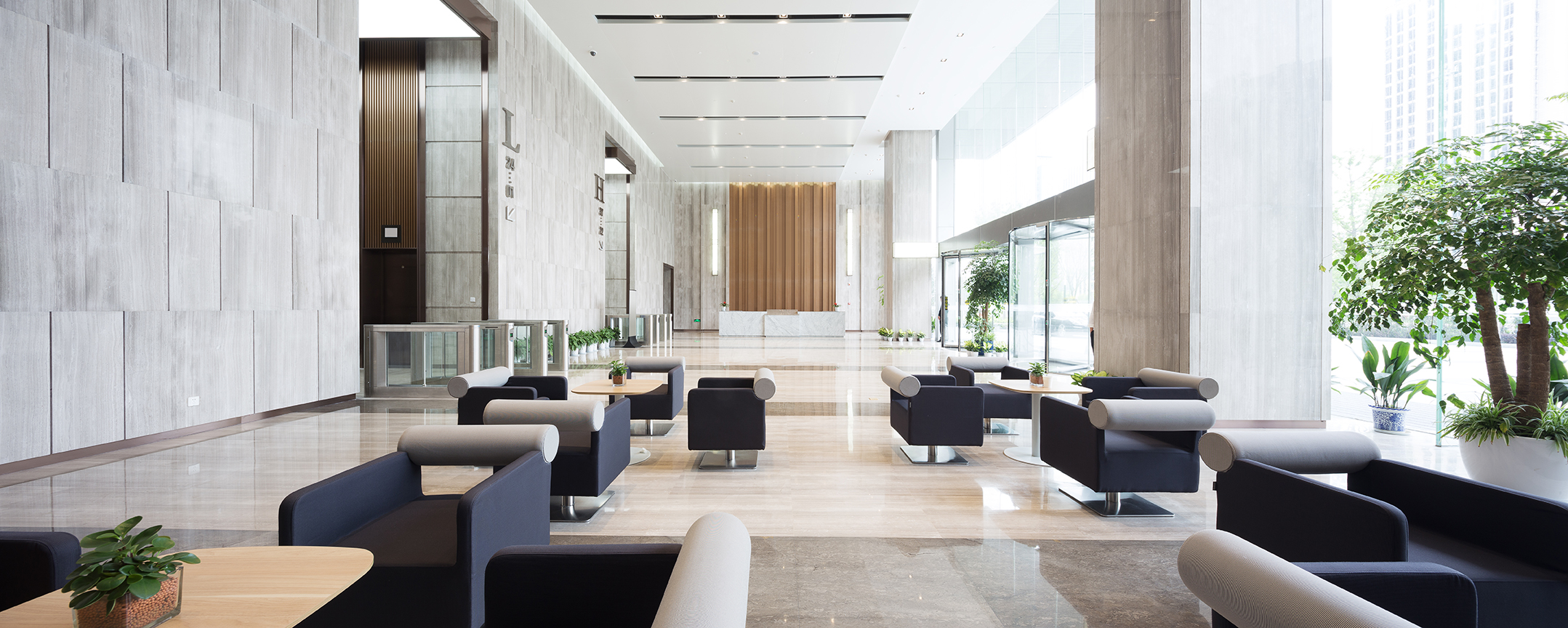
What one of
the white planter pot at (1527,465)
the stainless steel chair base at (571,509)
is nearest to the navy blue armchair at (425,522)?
the stainless steel chair base at (571,509)

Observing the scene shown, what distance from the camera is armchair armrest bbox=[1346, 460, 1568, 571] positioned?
1.96m

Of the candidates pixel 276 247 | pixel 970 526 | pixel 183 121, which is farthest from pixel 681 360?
pixel 183 121

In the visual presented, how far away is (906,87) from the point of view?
15.4m

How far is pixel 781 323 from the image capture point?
22.5 meters

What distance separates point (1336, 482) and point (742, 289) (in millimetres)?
Answer: 23437

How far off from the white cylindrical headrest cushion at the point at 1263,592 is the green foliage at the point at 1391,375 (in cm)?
650

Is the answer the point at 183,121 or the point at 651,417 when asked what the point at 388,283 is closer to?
the point at 183,121

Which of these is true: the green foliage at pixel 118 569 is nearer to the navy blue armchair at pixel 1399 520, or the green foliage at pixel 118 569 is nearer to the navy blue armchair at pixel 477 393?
the navy blue armchair at pixel 1399 520

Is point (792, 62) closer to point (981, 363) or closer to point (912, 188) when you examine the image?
point (912, 188)

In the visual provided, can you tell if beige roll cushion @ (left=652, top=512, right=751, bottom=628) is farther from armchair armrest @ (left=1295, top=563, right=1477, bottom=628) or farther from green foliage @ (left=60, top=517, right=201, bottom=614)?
armchair armrest @ (left=1295, top=563, right=1477, bottom=628)

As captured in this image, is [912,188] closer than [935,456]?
No

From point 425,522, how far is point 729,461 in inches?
108

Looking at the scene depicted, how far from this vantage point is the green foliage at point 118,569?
3.58 feet

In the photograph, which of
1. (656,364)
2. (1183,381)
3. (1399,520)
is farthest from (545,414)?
(1183,381)
